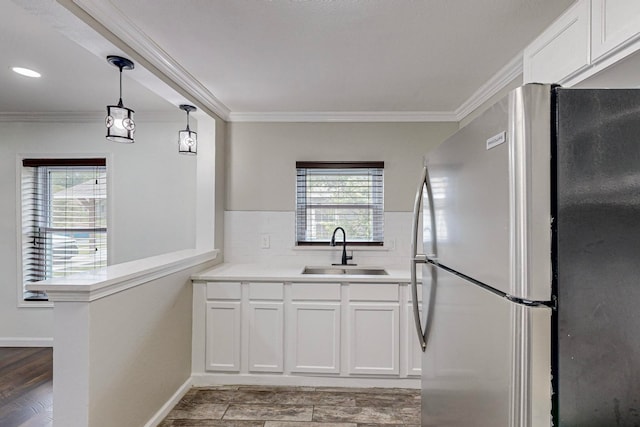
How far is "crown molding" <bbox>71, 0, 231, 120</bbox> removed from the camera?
5.46ft

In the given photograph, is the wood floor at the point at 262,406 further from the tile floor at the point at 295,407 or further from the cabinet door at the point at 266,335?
the cabinet door at the point at 266,335

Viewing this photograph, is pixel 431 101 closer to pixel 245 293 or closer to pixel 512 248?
pixel 245 293

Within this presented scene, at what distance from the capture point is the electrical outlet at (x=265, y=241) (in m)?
3.51

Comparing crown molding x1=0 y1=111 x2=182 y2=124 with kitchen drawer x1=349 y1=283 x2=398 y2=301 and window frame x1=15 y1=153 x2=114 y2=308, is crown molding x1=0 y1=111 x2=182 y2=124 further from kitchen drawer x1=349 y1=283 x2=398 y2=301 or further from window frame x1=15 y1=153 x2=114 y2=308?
kitchen drawer x1=349 y1=283 x2=398 y2=301

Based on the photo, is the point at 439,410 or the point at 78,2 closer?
the point at 439,410

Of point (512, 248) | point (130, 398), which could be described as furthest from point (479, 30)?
point (130, 398)

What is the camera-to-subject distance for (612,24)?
1.31 metres

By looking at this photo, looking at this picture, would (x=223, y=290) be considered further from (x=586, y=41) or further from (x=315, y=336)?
A: (x=586, y=41)

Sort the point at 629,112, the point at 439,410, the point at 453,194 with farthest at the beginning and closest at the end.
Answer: the point at 439,410 < the point at 453,194 < the point at 629,112

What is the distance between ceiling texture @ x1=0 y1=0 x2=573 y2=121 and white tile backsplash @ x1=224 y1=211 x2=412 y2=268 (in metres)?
1.05

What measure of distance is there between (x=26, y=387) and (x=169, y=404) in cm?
137

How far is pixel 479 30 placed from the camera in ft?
6.35

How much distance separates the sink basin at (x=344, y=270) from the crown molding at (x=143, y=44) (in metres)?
1.78

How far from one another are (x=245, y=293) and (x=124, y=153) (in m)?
2.06
